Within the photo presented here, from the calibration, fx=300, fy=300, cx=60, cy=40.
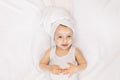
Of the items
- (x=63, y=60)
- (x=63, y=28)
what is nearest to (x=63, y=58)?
(x=63, y=60)

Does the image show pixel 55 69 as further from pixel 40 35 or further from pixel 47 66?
pixel 40 35

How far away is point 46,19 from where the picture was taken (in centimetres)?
129

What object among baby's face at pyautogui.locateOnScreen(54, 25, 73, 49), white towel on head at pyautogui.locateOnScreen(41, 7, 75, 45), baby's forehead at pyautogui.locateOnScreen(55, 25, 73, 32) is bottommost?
baby's face at pyautogui.locateOnScreen(54, 25, 73, 49)

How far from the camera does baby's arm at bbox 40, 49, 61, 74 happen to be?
1263 mm

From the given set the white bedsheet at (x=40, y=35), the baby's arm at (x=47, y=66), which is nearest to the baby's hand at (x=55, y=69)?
the baby's arm at (x=47, y=66)

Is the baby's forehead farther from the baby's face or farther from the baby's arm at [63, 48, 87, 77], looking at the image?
the baby's arm at [63, 48, 87, 77]

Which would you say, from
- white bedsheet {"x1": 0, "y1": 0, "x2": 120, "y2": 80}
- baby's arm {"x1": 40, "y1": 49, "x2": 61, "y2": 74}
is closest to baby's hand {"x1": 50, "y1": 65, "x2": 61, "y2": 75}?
baby's arm {"x1": 40, "y1": 49, "x2": 61, "y2": 74}

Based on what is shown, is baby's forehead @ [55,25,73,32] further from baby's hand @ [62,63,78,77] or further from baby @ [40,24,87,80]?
baby's hand @ [62,63,78,77]

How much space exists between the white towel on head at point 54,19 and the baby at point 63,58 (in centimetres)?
2

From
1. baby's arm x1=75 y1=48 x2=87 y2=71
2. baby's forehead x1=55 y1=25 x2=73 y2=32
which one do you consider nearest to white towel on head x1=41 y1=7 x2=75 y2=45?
baby's forehead x1=55 y1=25 x2=73 y2=32

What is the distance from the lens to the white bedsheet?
1.35 m

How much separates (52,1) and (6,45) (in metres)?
0.29

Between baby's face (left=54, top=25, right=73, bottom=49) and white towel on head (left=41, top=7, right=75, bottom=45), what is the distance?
0.06 ft

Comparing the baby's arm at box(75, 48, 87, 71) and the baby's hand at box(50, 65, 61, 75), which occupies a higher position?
the baby's arm at box(75, 48, 87, 71)
